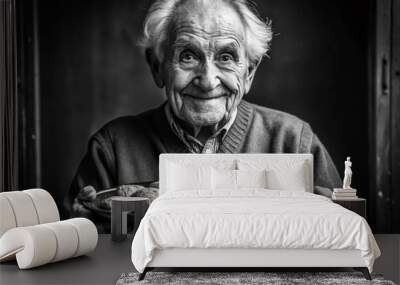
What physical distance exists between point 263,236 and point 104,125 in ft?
10.7

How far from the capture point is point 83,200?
7172mm

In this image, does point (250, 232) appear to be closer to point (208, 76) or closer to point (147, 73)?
point (208, 76)

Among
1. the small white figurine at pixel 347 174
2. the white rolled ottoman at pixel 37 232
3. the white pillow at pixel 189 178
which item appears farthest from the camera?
the small white figurine at pixel 347 174

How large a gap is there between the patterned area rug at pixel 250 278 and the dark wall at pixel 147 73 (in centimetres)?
270

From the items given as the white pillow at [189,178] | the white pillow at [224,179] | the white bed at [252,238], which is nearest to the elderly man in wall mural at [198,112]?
the white pillow at [189,178]

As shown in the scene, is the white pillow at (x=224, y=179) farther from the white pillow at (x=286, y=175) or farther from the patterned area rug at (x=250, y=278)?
the patterned area rug at (x=250, y=278)

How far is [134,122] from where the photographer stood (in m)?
7.17

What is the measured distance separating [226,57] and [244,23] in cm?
46

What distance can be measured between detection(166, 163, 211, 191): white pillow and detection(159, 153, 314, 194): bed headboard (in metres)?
0.25

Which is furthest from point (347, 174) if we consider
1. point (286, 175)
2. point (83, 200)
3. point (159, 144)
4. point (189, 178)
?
point (83, 200)

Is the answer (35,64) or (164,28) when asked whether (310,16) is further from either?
(35,64)

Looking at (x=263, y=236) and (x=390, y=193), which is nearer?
(x=263, y=236)

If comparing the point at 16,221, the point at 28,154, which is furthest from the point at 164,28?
the point at 16,221

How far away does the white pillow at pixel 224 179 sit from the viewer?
20.5 feet
